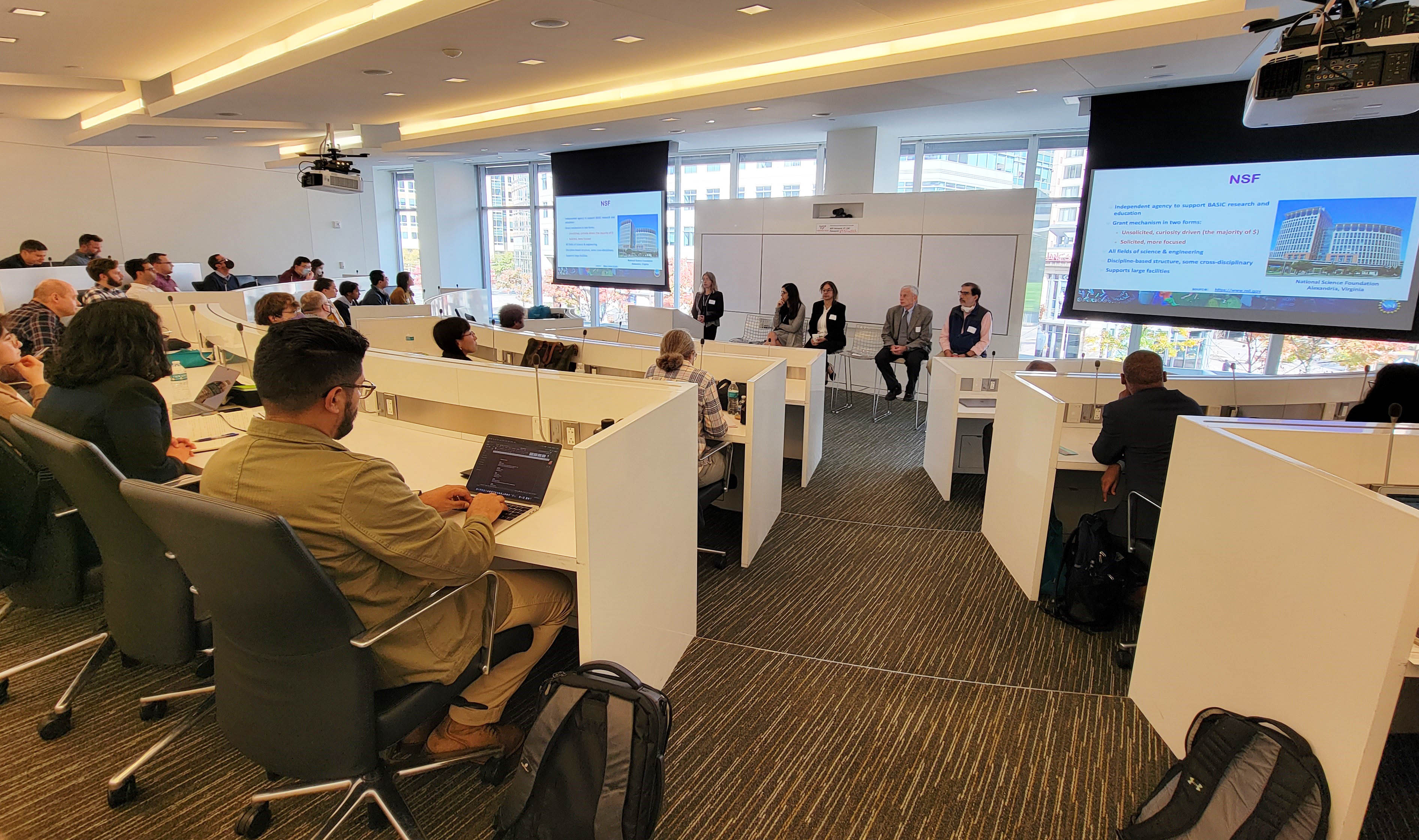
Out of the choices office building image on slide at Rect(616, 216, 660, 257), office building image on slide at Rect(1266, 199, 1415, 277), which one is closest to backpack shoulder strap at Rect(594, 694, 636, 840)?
office building image on slide at Rect(1266, 199, 1415, 277)

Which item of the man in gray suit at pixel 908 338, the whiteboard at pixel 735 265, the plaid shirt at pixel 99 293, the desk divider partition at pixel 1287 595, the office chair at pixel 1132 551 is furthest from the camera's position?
the whiteboard at pixel 735 265

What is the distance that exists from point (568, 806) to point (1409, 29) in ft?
13.6

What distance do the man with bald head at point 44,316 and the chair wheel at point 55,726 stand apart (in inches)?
136

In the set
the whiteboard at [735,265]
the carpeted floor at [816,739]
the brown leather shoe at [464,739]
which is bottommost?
the carpeted floor at [816,739]

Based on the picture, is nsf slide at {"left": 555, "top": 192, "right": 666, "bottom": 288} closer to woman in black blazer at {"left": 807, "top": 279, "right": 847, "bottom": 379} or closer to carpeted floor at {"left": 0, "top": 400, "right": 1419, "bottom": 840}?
woman in black blazer at {"left": 807, "top": 279, "right": 847, "bottom": 379}

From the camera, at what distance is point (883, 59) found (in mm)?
5234

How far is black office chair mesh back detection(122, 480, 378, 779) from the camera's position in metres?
1.36

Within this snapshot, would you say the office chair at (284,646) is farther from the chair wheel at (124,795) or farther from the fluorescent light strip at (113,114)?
the fluorescent light strip at (113,114)

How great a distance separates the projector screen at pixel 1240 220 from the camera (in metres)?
5.27

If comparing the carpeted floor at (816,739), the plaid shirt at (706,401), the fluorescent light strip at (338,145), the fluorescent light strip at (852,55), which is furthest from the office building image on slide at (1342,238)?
the fluorescent light strip at (338,145)

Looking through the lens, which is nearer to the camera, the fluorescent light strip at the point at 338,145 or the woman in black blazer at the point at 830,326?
the woman in black blazer at the point at 830,326

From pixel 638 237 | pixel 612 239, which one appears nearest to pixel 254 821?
pixel 638 237

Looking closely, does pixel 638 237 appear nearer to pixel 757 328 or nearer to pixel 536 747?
pixel 757 328

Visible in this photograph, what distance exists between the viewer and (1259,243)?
584cm
